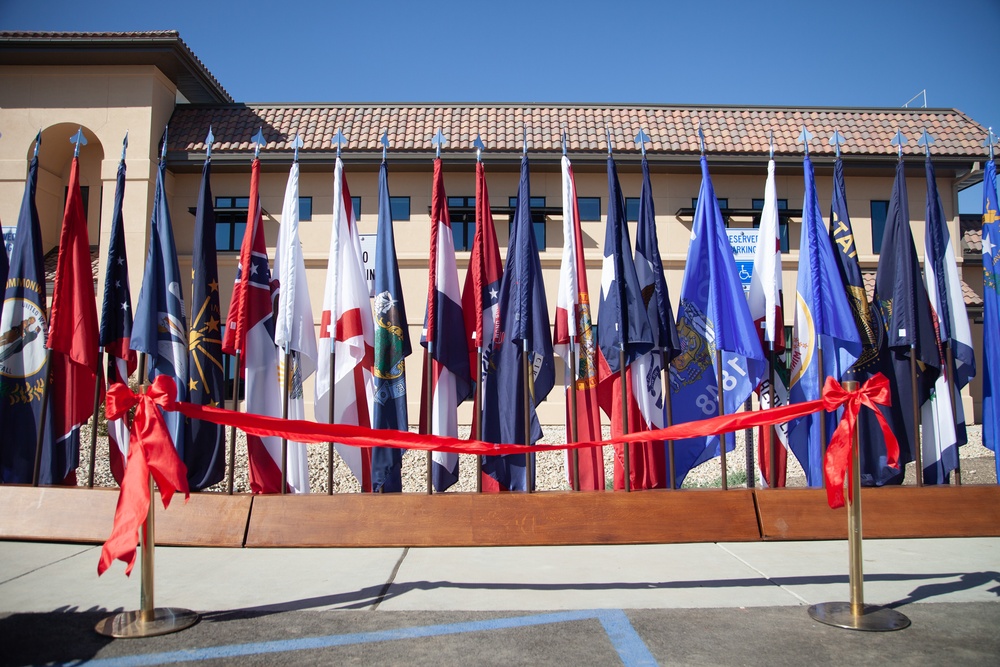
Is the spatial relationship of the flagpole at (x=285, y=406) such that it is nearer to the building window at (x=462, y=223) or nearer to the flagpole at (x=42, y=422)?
the flagpole at (x=42, y=422)

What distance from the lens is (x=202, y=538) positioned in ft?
21.2

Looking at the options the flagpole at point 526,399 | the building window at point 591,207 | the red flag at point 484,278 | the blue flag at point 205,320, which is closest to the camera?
the flagpole at point 526,399

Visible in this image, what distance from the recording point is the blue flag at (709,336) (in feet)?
23.3

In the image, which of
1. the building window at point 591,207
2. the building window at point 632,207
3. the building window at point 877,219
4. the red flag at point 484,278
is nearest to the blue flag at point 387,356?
the red flag at point 484,278

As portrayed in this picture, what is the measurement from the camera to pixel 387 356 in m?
7.06

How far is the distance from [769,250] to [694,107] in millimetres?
15745

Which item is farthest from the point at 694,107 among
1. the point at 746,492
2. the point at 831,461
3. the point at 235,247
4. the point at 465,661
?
the point at 465,661

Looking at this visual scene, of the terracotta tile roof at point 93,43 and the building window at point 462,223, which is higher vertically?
the terracotta tile roof at point 93,43

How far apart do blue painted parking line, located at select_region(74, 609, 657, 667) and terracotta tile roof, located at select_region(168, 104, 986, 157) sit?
16.4 metres

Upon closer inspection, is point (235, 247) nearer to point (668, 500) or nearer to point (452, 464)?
point (452, 464)

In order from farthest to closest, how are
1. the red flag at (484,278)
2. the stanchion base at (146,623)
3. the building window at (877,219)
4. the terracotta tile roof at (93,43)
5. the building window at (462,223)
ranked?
1. the building window at (877,219)
2. the building window at (462,223)
3. the terracotta tile roof at (93,43)
4. the red flag at (484,278)
5. the stanchion base at (146,623)

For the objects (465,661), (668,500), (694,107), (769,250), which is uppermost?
(694,107)

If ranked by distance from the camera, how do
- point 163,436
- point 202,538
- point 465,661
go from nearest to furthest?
point 465,661
point 163,436
point 202,538

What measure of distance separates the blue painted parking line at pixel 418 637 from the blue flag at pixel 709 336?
120 inches
